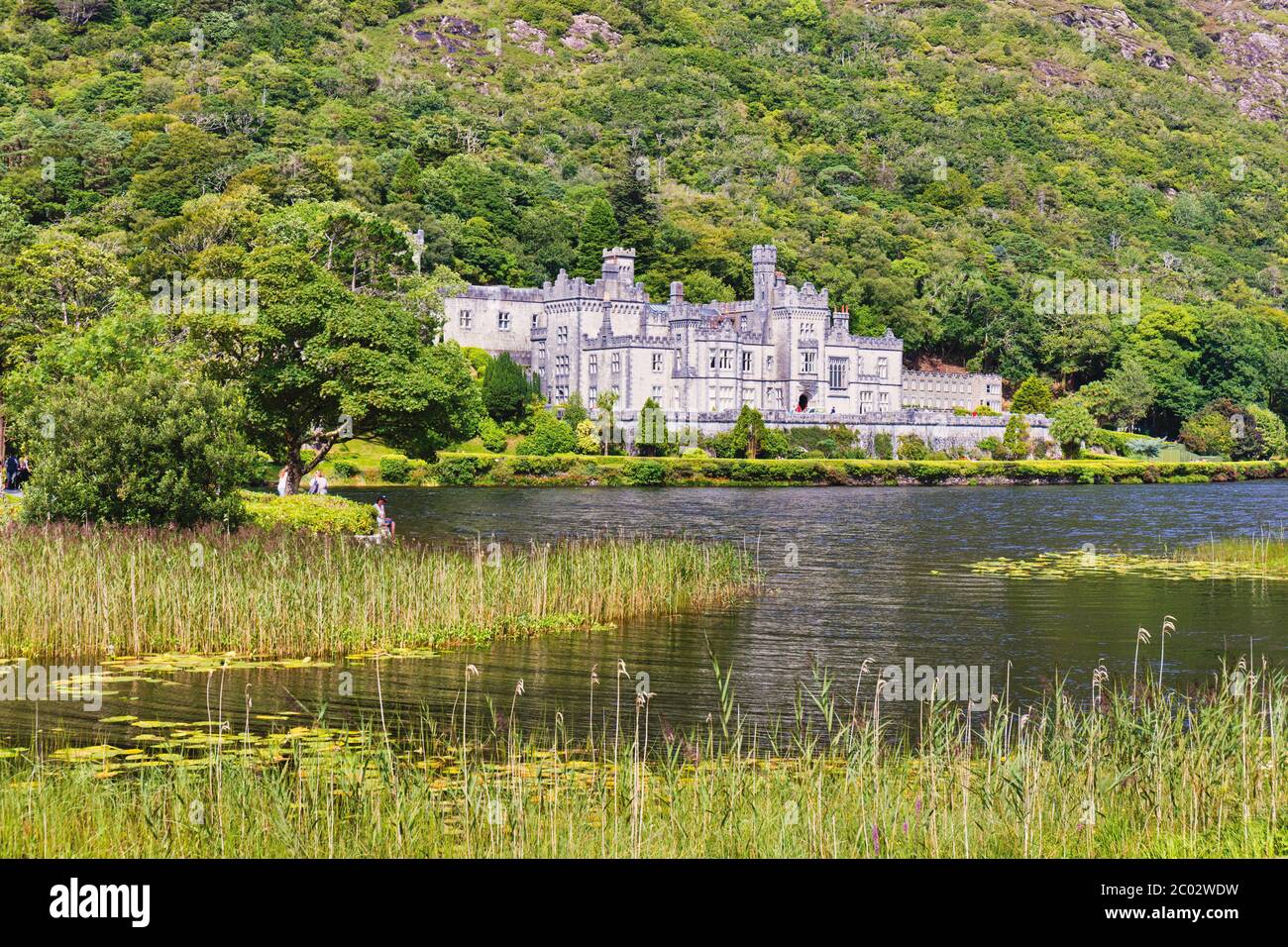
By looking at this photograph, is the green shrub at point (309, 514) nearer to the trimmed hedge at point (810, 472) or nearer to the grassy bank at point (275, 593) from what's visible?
the grassy bank at point (275, 593)

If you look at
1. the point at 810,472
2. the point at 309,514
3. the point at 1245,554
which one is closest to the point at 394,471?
the point at 810,472

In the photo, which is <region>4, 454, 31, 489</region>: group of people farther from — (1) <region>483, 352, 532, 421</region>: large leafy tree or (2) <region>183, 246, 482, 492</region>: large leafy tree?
(1) <region>483, 352, 532, 421</region>: large leafy tree

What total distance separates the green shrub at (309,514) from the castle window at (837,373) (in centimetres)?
7204

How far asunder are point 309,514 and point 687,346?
68.1m

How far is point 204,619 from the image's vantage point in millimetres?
21422

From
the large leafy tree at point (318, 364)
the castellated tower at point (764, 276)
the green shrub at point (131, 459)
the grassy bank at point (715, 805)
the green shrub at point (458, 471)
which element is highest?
the castellated tower at point (764, 276)

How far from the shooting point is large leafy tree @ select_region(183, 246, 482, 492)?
40344 millimetres

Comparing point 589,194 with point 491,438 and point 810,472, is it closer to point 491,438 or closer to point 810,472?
point 491,438

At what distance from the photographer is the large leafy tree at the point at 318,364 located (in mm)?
40344

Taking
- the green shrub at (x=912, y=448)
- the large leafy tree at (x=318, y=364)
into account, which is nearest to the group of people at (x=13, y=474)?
the large leafy tree at (x=318, y=364)

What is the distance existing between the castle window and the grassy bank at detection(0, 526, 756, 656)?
8147cm

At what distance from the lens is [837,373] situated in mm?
108312

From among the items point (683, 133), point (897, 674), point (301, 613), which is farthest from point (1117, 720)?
point (683, 133)
